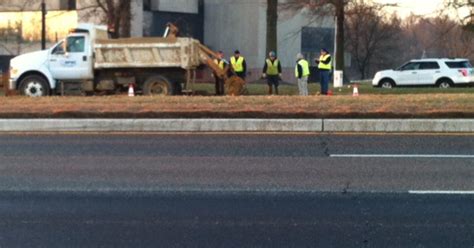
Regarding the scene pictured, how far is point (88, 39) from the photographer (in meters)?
22.2

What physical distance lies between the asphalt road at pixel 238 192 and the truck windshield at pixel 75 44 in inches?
392

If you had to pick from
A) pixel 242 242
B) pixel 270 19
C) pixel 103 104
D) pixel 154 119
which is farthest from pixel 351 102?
pixel 270 19

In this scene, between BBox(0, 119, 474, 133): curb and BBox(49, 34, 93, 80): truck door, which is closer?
BBox(0, 119, 474, 133): curb

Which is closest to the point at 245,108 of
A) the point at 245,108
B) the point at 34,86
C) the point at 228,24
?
the point at 245,108

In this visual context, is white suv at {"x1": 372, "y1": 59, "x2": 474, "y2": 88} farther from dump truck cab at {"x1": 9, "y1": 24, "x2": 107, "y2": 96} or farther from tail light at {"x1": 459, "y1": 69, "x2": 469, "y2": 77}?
dump truck cab at {"x1": 9, "y1": 24, "x2": 107, "y2": 96}

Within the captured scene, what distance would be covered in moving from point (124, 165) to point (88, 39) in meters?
13.0

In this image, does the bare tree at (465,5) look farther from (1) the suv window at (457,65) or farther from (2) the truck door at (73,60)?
(2) the truck door at (73,60)

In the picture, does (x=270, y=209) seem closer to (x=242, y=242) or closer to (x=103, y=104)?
(x=242, y=242)

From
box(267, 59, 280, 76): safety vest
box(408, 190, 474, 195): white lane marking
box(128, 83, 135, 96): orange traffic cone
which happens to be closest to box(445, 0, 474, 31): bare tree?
box(267, 59, 280, 76): safety vest

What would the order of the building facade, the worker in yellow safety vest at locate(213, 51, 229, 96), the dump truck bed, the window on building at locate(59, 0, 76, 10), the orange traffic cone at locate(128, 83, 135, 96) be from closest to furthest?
the orange traffic cone at locate(128, 83, 135, 96) < the dump truck bed < the worker in yellow safety vest at locate(213, 51, 229, 96) < the window on building at locate(59, 0, 76, 10) < the building facade

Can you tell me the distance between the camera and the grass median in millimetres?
14633

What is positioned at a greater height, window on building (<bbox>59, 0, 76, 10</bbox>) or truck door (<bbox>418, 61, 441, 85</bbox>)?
window on building (<bbox>59, 0, 76, 10</bbox>)

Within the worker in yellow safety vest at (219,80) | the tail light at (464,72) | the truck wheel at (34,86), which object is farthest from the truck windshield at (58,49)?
the tail light at (464,72)

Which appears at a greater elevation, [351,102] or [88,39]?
[88,39]
